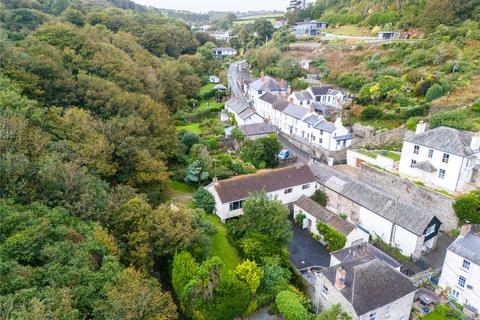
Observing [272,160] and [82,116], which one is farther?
[272,160]


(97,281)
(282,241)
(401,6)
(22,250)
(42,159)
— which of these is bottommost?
(282,241)

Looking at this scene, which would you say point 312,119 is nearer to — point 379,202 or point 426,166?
point 426,166

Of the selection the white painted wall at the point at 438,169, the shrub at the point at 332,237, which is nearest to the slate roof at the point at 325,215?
the shrub at the point at 332,237

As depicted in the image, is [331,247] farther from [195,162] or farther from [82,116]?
[82,116]

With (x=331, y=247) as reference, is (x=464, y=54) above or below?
above

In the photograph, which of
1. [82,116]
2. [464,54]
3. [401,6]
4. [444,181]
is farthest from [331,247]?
[401,6]

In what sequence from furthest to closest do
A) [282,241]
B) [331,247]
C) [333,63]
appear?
1. [333,63]
2. [331,247]
3. [282,241]

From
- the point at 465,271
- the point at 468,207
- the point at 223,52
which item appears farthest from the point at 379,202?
the point at 223,52

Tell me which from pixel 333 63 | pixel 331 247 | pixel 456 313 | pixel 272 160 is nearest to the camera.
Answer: pixel 456 313

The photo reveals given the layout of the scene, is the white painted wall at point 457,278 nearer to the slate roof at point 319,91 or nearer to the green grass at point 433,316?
the green grass at point 433,316
